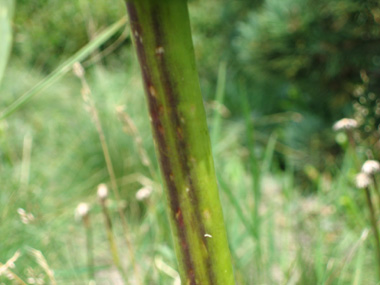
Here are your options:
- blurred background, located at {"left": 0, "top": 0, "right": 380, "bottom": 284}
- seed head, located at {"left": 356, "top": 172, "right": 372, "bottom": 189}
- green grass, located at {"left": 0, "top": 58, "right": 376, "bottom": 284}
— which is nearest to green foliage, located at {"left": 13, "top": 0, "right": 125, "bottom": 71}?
green grass, located at {"left": 0, "top": 58, "right": 376, "bottom": 284}

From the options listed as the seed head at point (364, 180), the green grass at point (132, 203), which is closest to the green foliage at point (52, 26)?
the green grass at point (132, 203)

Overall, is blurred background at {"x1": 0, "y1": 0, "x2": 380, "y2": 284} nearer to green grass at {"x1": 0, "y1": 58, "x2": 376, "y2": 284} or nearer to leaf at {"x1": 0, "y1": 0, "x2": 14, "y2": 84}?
green grass at {"x1": 0, "y1": 58, "x2": 376, "y2": 284}

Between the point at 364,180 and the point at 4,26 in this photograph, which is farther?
the point at 364,180

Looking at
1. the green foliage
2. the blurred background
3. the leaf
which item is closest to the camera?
the leaf

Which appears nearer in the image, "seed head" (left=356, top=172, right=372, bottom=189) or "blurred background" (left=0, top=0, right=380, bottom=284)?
"seed head" (left=356, top=172, right=372, bottom=189)

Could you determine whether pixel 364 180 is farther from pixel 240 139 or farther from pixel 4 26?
pixel 240 139

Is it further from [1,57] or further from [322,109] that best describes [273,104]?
[1,57]

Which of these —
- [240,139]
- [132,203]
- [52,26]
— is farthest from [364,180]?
[52,26]

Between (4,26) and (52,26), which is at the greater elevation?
(52,26)
